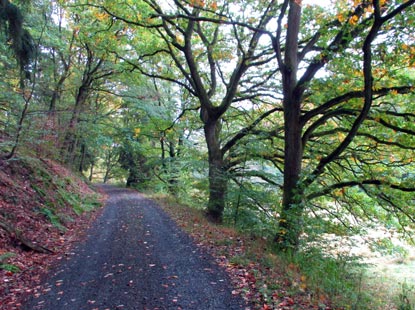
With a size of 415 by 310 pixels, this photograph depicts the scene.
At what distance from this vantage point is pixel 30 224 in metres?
8.48

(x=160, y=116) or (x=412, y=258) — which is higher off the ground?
(x=160, y=116)

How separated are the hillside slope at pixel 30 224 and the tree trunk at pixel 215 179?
4.52m

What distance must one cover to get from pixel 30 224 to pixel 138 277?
4714mm

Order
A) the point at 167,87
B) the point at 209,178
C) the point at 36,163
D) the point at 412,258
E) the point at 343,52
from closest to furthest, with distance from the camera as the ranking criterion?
1. the point at 343,52
2. the point at 209,178
3. the point at 36,163
4. the point at 412,258
5. the point at 167,87

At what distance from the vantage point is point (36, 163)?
42.2 ft

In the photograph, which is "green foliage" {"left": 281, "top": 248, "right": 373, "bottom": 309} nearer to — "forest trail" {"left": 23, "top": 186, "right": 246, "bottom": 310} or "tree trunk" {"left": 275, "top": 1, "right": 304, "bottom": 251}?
"tree trunk" {"left": 275, "top": 1, "right": 304, "bottom": 251}

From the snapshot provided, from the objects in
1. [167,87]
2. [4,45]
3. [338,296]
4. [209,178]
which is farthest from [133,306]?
[167,87]

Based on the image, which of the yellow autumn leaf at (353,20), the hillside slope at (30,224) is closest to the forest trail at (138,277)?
the hillside slope at (30,224)

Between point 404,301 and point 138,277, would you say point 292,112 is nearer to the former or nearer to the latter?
point 404,301

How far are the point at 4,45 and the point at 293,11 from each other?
30.0 ft

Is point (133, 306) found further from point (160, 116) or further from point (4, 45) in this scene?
point (160, 116)

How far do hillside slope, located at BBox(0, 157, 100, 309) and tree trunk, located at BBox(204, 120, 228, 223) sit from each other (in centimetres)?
452

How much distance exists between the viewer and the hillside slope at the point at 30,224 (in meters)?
5.77

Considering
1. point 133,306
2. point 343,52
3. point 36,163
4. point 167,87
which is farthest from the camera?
point 167,87
